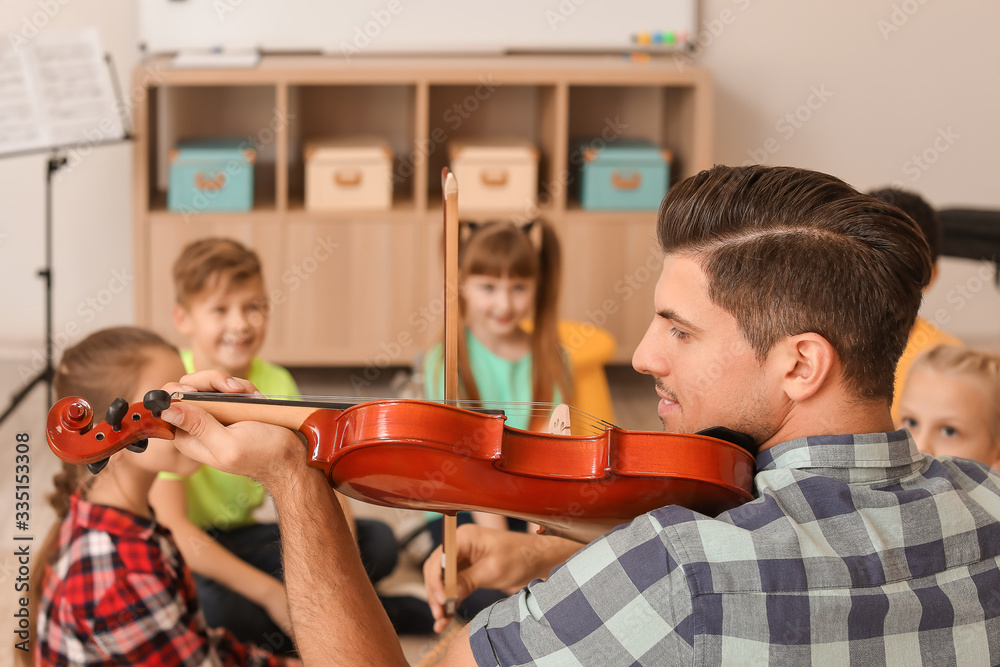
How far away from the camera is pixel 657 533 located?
796 millimetres

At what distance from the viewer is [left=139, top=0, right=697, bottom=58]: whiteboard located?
10.8 feet

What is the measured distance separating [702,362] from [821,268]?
0.46 feet

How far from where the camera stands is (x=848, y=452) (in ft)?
2.95

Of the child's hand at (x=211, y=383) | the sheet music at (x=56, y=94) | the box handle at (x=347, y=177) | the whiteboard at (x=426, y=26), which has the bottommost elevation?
the child's hand at (x=211, y=383)

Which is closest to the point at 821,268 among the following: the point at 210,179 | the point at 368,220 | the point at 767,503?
the point at 767,503

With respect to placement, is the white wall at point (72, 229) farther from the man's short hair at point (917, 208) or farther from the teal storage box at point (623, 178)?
the man's short hair at point (917, 208)

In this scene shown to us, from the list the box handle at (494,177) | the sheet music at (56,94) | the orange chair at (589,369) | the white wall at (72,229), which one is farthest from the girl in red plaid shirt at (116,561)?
the white wall at (72,229)

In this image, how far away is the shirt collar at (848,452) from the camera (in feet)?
2.95

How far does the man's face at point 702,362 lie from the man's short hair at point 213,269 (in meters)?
1.21

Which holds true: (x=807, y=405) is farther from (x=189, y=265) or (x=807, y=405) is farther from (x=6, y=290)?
(x=6, y=290)

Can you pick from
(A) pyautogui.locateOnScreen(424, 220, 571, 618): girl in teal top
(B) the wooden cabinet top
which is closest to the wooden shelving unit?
(B) the wooden cabinet top

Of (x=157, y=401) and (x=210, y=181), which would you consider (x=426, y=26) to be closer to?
(x=210, y=181)

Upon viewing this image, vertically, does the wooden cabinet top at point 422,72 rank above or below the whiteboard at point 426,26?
below

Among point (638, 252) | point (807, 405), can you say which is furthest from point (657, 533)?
point (638, 252)
